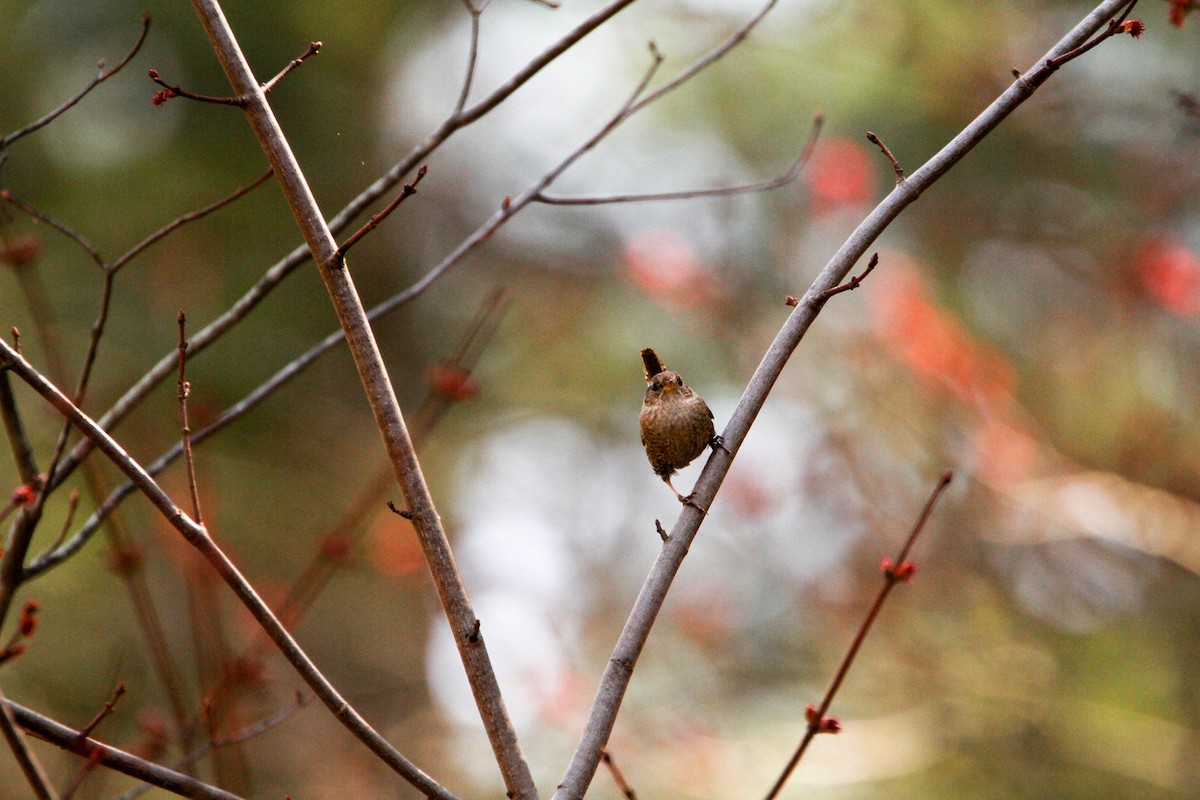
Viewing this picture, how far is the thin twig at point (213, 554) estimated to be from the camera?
4.24ft

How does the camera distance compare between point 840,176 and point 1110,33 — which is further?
point 840,176

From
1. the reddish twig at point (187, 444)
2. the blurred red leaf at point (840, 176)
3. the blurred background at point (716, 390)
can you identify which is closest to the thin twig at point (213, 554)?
the reddish twig at point (187, 444)

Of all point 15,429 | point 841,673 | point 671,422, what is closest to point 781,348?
point 841,673

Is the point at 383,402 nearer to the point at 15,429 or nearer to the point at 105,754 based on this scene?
the point at 105,754

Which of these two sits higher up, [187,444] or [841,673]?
[187,444]

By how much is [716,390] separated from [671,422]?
4611 mm

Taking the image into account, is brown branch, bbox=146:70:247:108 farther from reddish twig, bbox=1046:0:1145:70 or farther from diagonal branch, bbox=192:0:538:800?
reddish twig, bbox=1046:0:1145:70

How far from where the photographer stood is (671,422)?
2.47 metres

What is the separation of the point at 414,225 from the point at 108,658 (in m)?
3.98

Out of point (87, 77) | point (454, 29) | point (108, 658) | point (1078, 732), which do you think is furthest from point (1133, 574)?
point (87, 77)

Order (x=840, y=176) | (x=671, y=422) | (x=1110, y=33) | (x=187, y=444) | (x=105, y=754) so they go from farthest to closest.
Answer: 1. (x=840, y=176)
2. (x=671, y=422)
3. (x=1110, y=33)
4. (x=187, y=444)
5. (x=105, y=754)

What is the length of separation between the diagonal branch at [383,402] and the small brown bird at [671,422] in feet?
3.16

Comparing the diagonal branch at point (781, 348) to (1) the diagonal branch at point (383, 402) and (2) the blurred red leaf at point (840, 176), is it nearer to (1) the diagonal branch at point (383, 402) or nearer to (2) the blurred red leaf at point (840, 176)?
(1) the diagonal branch at point (383, 402)

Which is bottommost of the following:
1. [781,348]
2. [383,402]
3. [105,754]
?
[105,754]
